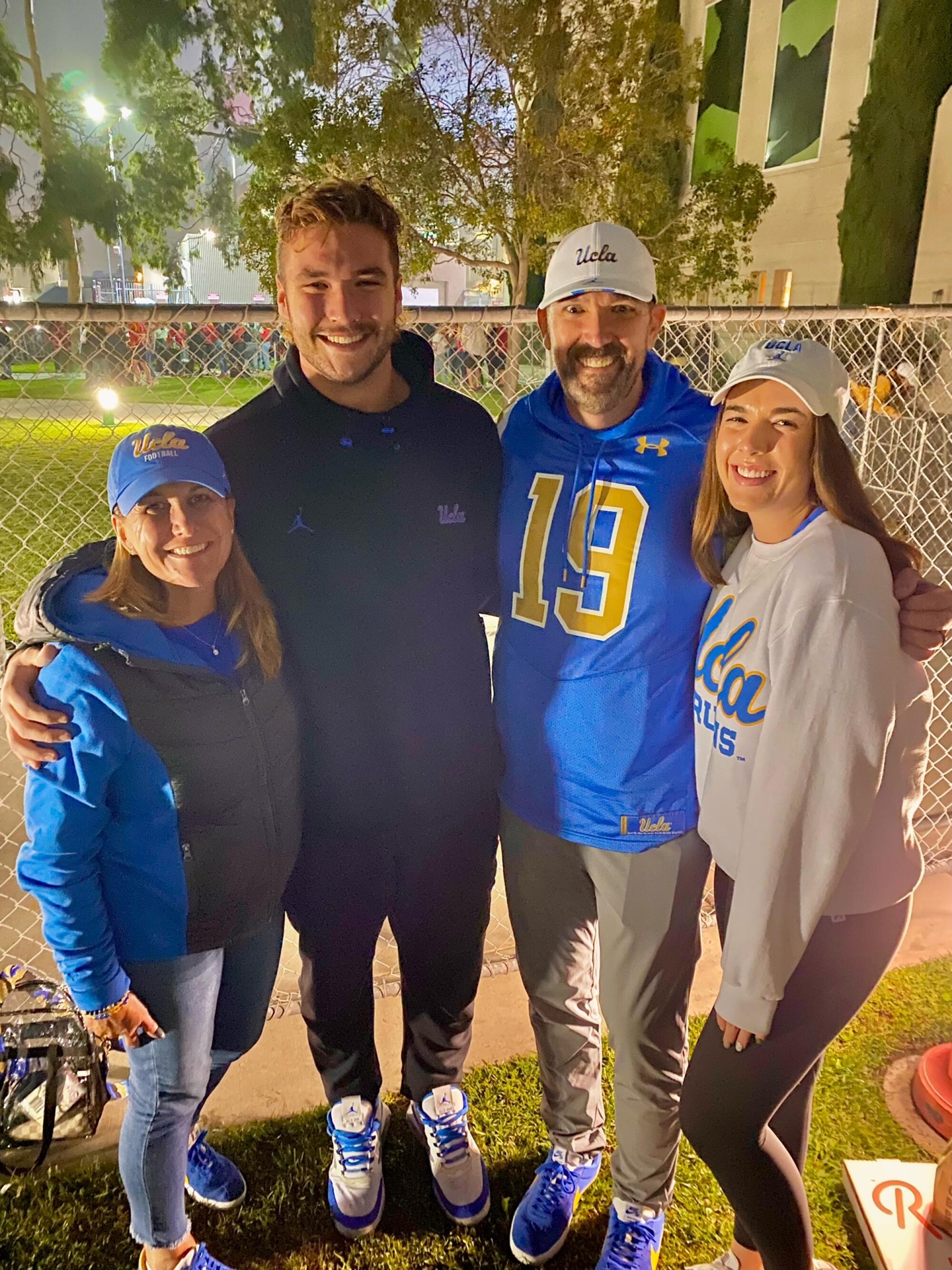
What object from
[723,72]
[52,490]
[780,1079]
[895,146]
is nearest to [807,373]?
[780,1079]

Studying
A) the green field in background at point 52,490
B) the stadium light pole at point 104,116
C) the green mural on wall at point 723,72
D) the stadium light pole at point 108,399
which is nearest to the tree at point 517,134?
the green field in background at point 52,490

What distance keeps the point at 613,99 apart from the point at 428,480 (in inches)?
484

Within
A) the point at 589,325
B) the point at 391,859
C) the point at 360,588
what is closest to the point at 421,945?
the point at 391,859

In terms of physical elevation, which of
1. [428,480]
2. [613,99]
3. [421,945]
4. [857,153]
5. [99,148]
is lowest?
[421,945]

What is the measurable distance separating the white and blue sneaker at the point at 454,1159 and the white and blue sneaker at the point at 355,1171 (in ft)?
0.53

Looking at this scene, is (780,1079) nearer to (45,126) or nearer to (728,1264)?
(728,1264)

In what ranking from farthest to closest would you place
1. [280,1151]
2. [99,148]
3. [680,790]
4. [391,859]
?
1. [99,148]
2. [280,1151]
3. [391,859]
4. [680,790]

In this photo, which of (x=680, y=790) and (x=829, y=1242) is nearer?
(x=680, y=790)

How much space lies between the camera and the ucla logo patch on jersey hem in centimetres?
207

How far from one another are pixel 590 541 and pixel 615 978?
1098 mm

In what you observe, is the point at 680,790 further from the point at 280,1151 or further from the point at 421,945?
the point at 280,1151

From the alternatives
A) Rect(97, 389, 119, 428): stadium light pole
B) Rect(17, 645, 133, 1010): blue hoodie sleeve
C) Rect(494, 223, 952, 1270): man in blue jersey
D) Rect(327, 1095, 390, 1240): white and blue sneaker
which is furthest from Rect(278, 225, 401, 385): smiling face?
Rect(327, 1095, 390, 1240): white and blue sneaker

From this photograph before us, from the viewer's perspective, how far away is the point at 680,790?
2.08m

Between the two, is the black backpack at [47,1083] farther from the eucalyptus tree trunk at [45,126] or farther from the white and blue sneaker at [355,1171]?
the eucalyptus tree trunk at [45,126]
